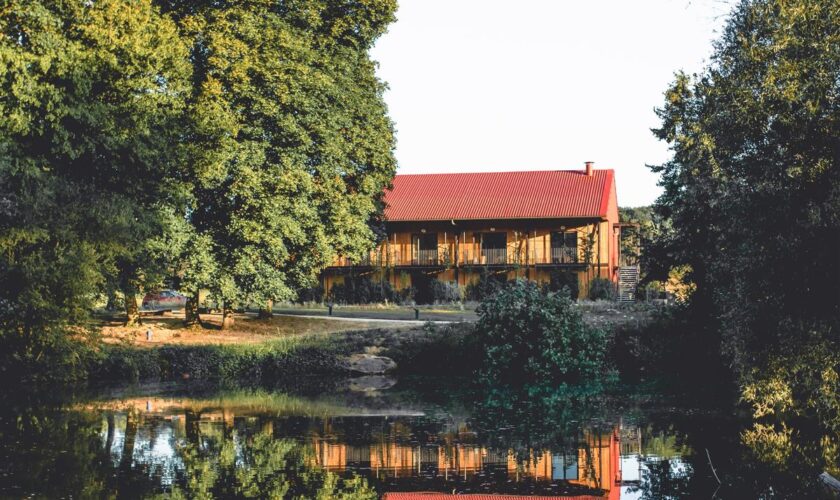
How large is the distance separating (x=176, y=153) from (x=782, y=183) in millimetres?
18590

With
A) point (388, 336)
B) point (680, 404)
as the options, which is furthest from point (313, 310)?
point (680, 404)

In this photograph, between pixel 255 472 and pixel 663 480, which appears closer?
pixel 663 480

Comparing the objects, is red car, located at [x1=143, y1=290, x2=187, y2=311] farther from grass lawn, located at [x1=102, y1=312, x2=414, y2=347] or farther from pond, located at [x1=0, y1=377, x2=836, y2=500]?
pond, located at [x1=0, y1=377, x2=836, y2=500]

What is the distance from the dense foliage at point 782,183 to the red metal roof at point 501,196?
32.4 m

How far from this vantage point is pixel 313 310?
47469 mm

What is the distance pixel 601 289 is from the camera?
165ft

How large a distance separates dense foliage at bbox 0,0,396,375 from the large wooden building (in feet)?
45.5

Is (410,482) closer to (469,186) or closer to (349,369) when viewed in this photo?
(349,369)

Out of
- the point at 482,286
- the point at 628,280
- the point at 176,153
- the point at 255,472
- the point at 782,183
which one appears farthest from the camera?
the point at 628,280

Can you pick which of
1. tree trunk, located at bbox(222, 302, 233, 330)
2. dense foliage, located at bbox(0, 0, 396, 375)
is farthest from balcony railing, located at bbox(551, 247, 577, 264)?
tree trunk, located at bbox(222, 302, 233, 330)

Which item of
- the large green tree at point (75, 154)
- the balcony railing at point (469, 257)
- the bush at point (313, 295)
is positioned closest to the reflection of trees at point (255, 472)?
the large green tree at point (75, 154)

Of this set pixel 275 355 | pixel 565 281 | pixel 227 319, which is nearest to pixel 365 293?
pixel 565 281

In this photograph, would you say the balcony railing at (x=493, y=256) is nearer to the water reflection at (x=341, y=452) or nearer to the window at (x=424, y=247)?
the window at (x=424, y=247)

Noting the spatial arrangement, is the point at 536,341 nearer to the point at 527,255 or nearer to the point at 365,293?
Answer: the point at 365,293
